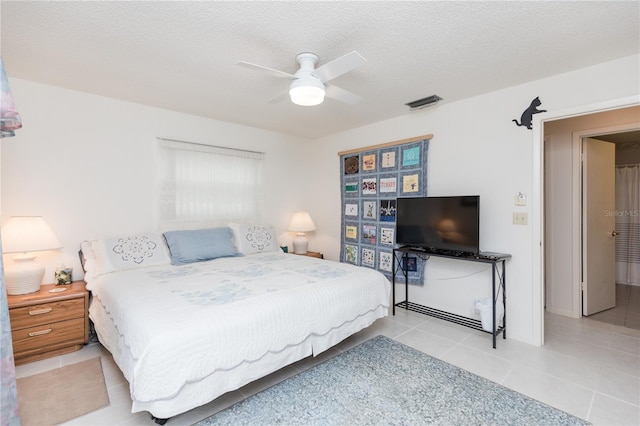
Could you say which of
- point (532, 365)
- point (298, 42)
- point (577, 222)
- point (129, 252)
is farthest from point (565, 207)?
point (129, 252)

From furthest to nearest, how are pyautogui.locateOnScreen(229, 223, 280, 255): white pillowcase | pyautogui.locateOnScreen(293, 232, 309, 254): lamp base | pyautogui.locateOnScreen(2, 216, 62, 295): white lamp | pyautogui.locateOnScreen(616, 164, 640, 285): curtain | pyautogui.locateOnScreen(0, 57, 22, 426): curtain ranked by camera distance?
pyautogui.locateOnScreen(293, 232, 309, 254): lamp base → pyautogui.locateOnScreen(616, 164, 640, 285): curtain → pyautogui.locateOnScreen(229, 223, 280, 255): white pillowcase → pyautogui.locateOnScreen(2, 216, 62, 295): white lamp → pyautogui.locateOnScreen(0, 57, 22, 426): curtain

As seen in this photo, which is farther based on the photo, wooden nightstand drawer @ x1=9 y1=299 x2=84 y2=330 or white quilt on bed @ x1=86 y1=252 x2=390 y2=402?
wooden nightstand drawer @ x1=9 y1=299 x2=84 y2=330

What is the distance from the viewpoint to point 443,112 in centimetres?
339

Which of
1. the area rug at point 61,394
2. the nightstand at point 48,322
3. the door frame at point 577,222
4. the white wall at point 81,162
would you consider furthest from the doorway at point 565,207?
the nightstand at point 48,322

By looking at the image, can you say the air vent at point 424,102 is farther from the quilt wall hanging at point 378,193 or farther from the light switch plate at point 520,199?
the light switch plate at point 520,199

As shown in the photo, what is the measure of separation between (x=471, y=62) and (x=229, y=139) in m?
2.95

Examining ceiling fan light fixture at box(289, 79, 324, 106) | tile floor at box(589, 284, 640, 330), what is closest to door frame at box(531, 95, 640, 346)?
tile floor at box(589, 284, 640, 330)

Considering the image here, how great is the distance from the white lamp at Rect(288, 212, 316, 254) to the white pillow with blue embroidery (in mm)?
1814

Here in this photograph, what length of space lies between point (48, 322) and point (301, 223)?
294 cm

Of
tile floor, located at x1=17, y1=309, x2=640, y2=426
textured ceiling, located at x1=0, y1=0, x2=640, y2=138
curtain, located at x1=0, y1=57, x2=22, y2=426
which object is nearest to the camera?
curtain, located at x1=0, y1=57, x2=22, y2=426

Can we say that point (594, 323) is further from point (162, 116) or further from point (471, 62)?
point (162, 116)

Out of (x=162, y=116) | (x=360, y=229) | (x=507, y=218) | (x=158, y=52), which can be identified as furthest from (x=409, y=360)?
(x=162, y=116)

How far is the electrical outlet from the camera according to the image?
2.82 m

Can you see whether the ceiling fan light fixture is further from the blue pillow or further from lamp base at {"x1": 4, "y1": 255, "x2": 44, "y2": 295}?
lamp base at {"x1": 4, "y1": 255, "x2": 44, "y2": 295}
